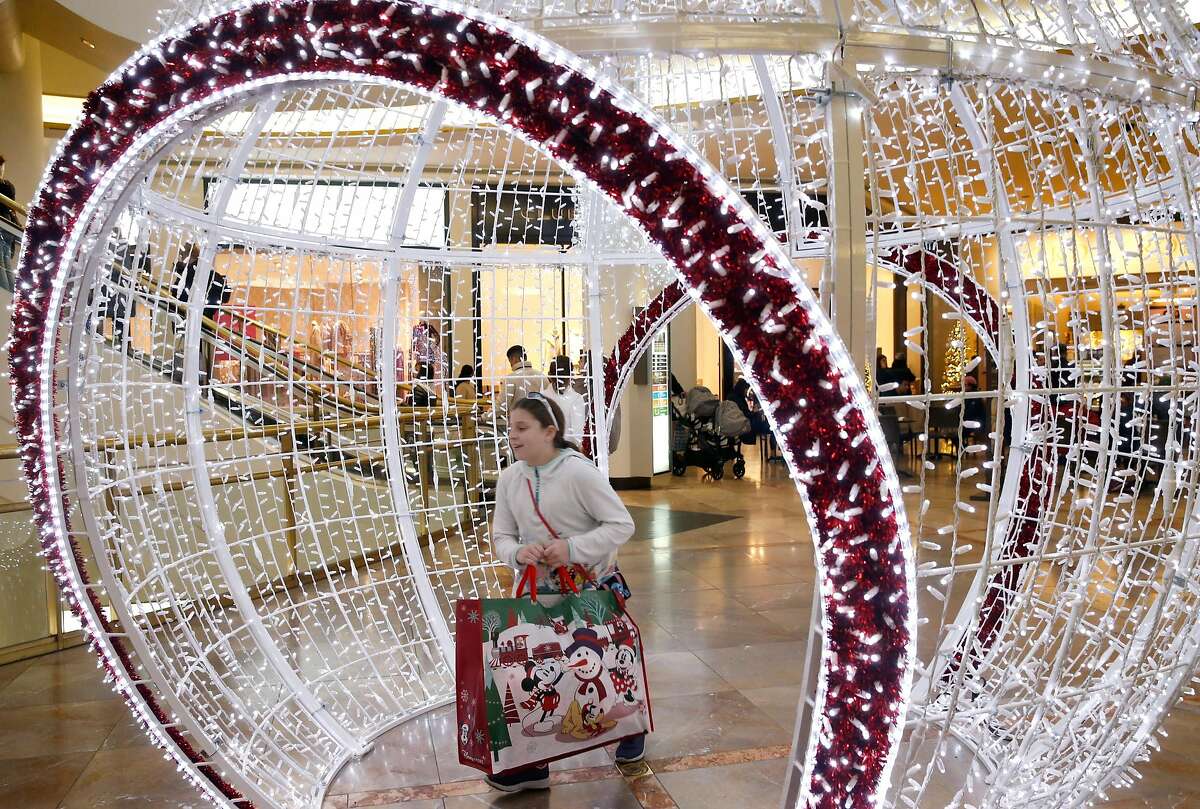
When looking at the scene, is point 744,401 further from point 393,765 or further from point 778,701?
point 393,765

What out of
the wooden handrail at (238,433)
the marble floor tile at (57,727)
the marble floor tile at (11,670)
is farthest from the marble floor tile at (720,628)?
the marble floor tile at (11,670)

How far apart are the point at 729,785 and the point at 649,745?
42 centimetres

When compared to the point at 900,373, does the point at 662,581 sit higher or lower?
lower

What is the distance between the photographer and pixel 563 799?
3.02 m

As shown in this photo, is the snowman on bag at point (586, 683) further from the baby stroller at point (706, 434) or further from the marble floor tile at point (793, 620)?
the baby stroller at point (706, 434)

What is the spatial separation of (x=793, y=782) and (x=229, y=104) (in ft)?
5.38

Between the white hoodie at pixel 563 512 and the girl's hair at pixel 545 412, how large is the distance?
0.18 ft

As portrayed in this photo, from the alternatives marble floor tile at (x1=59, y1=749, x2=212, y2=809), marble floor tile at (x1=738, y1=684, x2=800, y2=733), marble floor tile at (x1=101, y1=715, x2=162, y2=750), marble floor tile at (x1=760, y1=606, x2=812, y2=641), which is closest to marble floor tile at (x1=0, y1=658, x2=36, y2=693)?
marble floor tile at (x1=101, y1=715, x2=162, y2=750)

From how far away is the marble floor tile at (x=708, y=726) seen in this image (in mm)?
3377

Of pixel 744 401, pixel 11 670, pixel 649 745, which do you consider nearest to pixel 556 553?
pixel 649 745

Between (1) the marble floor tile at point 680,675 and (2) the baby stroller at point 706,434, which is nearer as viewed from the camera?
(1) the marble floor tile at point 680,675

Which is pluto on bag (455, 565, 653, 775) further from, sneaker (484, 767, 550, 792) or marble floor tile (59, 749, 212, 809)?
marble floor tile (59, 749, 212, 809)

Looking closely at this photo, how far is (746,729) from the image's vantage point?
3.52m

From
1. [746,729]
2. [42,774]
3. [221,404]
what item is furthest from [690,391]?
[42,774]
